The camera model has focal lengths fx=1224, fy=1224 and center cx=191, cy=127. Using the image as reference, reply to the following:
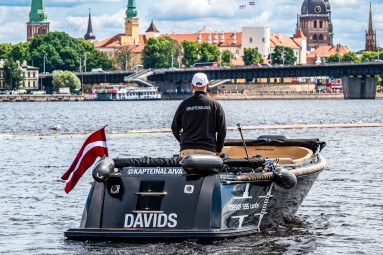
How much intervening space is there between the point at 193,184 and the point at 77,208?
784 cm

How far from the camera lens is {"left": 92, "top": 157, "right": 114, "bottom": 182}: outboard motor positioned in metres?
20.6

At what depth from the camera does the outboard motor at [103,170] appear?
67.5ft

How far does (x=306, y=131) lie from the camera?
Result: 75.3m

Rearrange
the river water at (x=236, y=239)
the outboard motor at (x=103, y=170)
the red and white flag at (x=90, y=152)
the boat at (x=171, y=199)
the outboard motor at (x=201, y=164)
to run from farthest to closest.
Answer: the red and white flag at (x=90, y=152) → the river water at (x=236, y=239) → the outboard motor at (x=103, y=170) → the boat at (x=171, y=199) → the outboard motor at (x=201, y=164)

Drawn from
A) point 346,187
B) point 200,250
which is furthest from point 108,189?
point 346,187

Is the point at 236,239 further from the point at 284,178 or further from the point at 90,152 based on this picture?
the point at 90,152

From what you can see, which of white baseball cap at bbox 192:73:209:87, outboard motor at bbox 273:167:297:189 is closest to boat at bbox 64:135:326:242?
outboard motor at bbox 273:167:297:189

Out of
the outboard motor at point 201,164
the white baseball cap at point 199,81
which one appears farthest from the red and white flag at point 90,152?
the outboard motor at point 201,164

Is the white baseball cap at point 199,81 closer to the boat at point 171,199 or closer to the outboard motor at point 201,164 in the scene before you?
the boat at point 171,199

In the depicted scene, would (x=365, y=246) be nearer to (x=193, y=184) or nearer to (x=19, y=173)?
(x=193, y=184)

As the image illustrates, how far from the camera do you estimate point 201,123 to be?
21688 mm

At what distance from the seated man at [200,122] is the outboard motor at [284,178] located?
1144 mm

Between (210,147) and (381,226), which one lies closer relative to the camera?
(210,147)

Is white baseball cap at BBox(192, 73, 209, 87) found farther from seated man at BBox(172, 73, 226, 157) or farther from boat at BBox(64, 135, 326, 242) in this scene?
boat at BBox(64, 135, 326, 242)
